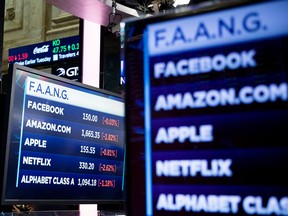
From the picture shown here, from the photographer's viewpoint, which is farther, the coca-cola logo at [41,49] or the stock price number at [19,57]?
the stock price number at [19,57]

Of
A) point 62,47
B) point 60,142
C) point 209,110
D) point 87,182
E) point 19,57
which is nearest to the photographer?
point 209,110

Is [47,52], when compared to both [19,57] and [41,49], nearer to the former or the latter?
[41,49]

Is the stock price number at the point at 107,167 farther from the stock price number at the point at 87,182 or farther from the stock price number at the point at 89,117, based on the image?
the stock price number at the point at 89,117

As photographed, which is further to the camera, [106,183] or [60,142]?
[106,183]

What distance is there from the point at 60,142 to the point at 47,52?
16.5ft

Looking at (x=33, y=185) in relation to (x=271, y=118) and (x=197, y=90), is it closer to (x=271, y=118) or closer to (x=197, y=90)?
(x=197, y=90)

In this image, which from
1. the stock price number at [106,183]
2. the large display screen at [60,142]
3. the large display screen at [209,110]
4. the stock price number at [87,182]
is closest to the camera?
the large display screen at [209,110]

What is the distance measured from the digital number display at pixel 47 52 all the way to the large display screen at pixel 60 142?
400 cm

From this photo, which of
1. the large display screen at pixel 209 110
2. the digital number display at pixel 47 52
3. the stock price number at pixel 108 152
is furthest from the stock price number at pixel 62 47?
the large display screen at pixel 209 110

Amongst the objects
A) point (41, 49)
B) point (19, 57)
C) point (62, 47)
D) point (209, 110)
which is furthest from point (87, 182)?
point (19, 57)

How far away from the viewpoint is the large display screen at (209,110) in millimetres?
791

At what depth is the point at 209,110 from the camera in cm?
85

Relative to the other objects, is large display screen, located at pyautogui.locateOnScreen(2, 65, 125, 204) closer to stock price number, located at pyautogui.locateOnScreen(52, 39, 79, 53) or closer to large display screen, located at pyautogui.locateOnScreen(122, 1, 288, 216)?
large display screen, located at pyautogui.locateOnScreen(122, 1, 288, 216)

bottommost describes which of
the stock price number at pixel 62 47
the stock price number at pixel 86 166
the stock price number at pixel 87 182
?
the stock price number at pixel 87 182
